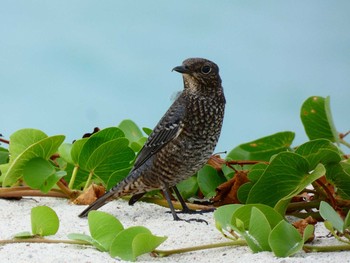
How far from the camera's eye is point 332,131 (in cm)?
446

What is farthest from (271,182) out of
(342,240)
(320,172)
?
(342,240)

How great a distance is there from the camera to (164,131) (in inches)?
168

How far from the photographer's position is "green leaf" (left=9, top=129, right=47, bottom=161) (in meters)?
4.23

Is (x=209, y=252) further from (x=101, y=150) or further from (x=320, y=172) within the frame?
(x=101, y=150)

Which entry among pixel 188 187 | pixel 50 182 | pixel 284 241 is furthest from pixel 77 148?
pixel 284 241

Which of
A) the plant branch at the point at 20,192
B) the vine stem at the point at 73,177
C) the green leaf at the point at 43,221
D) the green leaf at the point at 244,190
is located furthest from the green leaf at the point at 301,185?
the plant branch at the point at 20,192

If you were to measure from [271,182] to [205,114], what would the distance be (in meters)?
0.81

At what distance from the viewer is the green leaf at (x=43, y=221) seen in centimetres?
347

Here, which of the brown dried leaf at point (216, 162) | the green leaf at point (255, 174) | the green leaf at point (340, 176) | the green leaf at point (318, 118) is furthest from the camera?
the brown dried leaf at point (216, 162)

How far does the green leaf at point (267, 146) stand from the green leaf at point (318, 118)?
0.74ft

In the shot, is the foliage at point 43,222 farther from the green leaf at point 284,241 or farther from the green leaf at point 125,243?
the green leaf at point 284,241

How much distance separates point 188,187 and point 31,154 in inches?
40.1

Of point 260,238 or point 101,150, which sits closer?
point 260,238

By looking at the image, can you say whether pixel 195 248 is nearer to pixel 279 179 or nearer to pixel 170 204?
pixel 279 179
